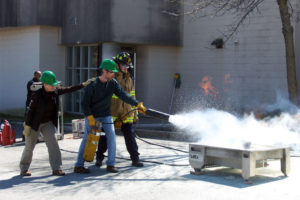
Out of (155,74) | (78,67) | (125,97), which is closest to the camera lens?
(125,97)

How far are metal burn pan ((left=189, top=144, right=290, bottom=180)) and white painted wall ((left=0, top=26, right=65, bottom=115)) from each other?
1224cm

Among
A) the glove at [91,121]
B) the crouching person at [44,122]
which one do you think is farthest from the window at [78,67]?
the glove at [91,121]

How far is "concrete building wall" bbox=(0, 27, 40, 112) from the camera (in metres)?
19.0

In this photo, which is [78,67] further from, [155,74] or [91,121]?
[91,121]

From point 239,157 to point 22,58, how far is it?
14.4m

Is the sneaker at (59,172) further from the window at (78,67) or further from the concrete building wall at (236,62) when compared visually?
the window at (78,67)

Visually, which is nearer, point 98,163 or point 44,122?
point 44,122

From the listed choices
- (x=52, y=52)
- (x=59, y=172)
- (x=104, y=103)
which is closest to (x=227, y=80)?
(x=52, y=52)

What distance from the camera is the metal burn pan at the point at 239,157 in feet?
23.3

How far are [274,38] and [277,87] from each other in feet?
5.80

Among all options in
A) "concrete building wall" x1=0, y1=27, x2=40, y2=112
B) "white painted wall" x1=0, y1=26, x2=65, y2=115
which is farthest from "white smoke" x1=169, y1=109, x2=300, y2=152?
"concrete building wall" x1=0, y1=27, x2=40, y2=112

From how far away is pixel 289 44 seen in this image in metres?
13.2

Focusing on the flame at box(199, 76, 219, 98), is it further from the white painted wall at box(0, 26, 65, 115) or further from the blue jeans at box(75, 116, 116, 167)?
the blue jeans at box(75, 116, 116, 167)

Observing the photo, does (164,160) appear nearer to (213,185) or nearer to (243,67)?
(213,185)
